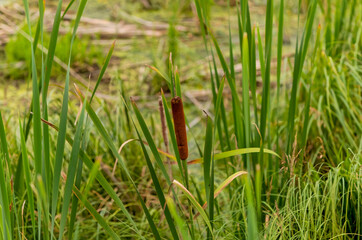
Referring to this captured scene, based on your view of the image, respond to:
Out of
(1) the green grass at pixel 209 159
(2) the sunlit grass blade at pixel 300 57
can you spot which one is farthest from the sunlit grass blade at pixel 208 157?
(2) the sunlit grass blade at pixel 300 57

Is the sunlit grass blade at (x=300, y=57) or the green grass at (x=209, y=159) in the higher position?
the sunlit grass blade at (x=300, y=57)

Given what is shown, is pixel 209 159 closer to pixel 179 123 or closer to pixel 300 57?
pixel 179 123

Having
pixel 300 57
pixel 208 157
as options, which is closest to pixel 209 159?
pixel 208 157

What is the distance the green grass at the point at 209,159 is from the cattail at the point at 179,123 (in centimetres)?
1

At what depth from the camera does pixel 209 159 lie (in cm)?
85

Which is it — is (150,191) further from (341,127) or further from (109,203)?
(341,127)

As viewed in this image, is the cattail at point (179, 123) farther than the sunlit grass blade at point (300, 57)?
No

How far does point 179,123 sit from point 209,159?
0.28 feet

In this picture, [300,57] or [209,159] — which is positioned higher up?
[300,57]

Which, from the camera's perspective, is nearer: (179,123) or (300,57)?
(179,123)

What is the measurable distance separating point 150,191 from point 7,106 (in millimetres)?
1092

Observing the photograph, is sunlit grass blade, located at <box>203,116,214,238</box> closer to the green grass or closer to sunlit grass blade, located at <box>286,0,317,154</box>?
the green grass

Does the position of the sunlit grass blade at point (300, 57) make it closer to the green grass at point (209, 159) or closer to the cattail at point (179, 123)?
Answer: the green grass at point (209, 159)

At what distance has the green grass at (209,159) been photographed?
2.69ft
